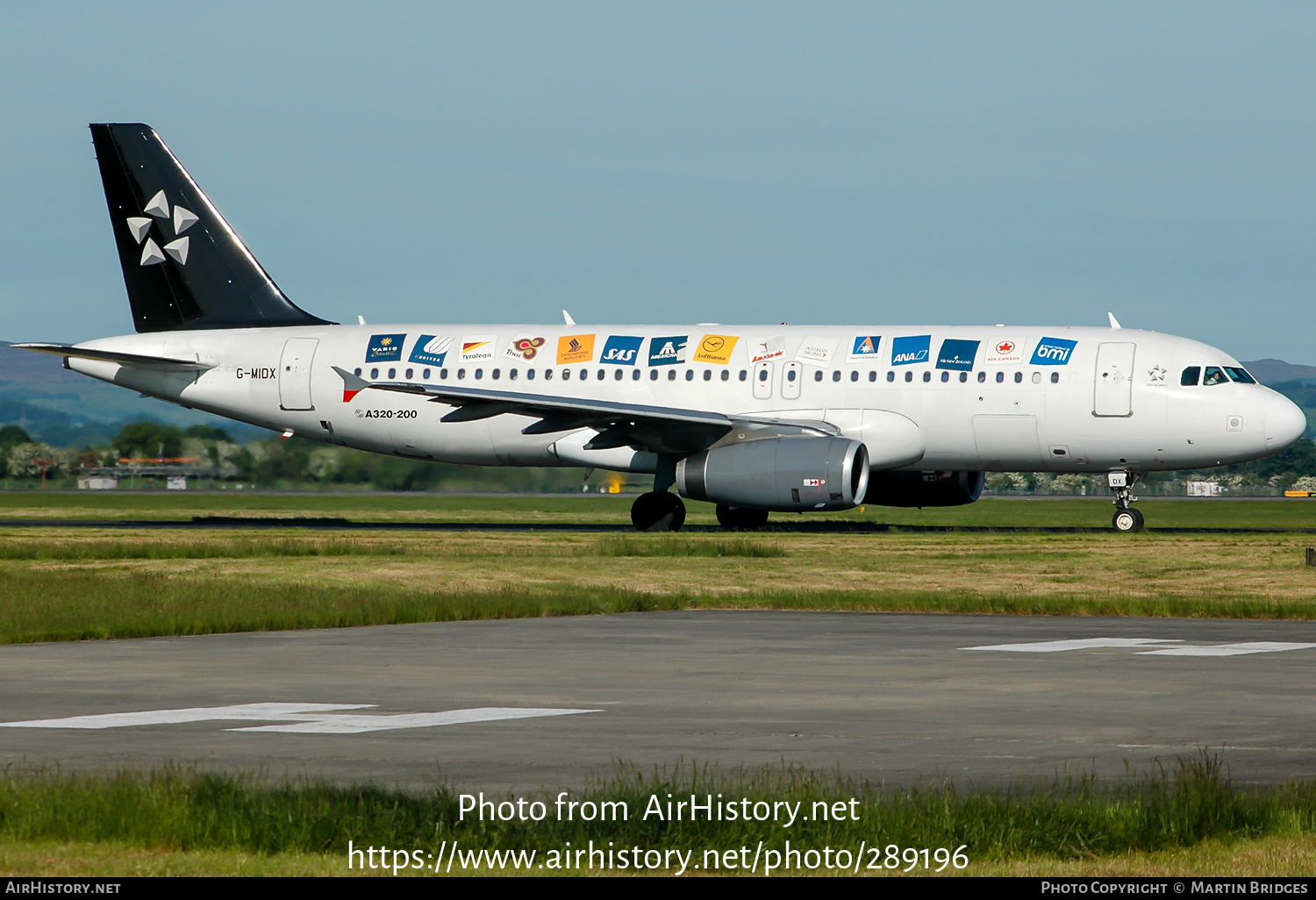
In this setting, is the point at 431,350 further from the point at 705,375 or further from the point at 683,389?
the point at 705,375

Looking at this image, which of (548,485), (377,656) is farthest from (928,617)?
(548,485)

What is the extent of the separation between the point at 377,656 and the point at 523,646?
1434 mm

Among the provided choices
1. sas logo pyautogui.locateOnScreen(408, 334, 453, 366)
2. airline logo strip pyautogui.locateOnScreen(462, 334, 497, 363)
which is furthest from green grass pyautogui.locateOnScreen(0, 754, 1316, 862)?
sas logo pyautogui.locateOnScreen(408, 334, 453, 366)

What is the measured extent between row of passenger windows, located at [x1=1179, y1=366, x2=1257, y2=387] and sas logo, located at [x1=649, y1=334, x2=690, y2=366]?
9484 millimetres

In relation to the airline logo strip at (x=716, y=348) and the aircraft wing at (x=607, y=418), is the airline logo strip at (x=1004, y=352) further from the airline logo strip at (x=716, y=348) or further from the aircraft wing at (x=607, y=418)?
the airline logo strip at (x=716, y=348)

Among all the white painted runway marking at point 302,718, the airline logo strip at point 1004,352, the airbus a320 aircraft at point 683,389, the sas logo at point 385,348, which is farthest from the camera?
the sas logo at point 385,348

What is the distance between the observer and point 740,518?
35750 mm

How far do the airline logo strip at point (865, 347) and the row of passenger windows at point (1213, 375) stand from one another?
5623 mm

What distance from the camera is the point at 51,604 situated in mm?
19094

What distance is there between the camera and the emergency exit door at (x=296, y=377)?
36.7m

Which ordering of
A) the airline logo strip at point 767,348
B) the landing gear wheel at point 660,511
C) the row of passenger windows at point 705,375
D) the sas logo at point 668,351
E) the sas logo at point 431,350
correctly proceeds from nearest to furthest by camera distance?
1. the row of passenger windows at point 705,375
2. the airline logo strip at point 767,348
3. the landing gear wheel at point 660,511
4. the sas logo at point 668,351
5. the sas logo at point 431,350

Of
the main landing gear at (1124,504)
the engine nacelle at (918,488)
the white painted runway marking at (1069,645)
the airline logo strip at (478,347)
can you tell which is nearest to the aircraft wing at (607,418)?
the airline logo strip at (478,347)

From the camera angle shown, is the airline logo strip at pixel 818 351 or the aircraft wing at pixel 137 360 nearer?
the airline logo strip at pixel 818 351
